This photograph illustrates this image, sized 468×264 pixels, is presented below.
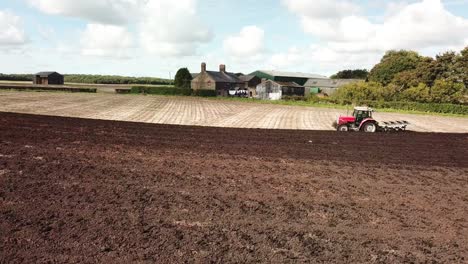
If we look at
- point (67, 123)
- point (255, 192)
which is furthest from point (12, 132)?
point (255, 192)

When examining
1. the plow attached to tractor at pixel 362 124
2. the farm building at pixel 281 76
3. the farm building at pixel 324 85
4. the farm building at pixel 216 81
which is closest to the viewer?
the plow attached to tractor at pixel 362 124

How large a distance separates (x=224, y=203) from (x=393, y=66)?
79594 mm

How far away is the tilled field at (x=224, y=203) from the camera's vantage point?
24.0ft

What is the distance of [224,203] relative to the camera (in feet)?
32.6

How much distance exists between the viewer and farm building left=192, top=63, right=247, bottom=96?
82.5 m

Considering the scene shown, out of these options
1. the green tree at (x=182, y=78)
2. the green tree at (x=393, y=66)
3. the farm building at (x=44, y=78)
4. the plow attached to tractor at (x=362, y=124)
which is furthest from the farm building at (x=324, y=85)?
the farm building at (x=44, y=78)

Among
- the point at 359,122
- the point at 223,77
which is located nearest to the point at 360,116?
the point at 359,122

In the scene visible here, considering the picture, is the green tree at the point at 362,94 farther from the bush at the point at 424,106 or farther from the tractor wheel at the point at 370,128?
the tractor wheel at the point at 370,128

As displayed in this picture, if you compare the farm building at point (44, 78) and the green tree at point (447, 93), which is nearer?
the green tree at point (447, 93)

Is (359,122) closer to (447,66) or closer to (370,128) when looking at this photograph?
(370,128)

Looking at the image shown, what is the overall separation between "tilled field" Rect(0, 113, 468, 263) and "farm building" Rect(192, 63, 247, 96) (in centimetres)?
6302

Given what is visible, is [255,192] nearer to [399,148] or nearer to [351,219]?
[351,219]

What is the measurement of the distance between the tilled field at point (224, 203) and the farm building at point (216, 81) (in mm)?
63025

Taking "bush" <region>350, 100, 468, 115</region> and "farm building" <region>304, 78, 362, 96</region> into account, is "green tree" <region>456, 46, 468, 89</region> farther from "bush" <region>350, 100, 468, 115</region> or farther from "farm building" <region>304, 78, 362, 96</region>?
"farm building" <region>304, 78, 362, 96</region>
